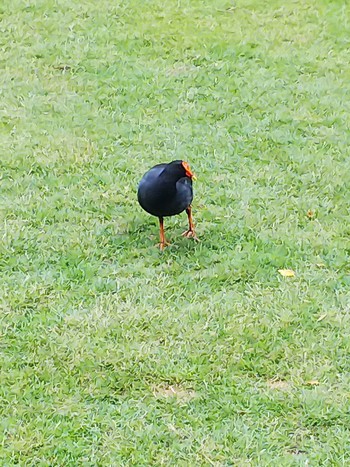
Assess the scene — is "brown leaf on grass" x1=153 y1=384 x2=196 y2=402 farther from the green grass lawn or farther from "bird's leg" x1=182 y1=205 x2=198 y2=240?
"bird's leg" x1=182 y1=205 x2=198 y2=240

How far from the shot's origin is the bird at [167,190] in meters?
4.84

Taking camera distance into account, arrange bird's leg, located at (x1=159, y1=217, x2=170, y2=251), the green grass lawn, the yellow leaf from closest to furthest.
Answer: the green grass lawn, the yellow leaf, bird's leg, located at (x1=159, y1=217, x2=170, y2=251)

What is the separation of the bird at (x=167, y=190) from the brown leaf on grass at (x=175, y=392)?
1296 mm

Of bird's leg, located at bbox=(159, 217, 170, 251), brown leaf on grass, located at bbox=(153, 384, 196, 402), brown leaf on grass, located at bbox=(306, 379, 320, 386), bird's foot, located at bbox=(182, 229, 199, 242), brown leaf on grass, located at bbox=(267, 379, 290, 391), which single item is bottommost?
brown leaf on grass, located at bbox=(306, 379, 320, 386)

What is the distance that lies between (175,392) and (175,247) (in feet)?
4.48

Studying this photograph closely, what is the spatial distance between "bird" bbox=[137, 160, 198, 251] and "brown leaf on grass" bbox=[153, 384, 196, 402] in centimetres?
130

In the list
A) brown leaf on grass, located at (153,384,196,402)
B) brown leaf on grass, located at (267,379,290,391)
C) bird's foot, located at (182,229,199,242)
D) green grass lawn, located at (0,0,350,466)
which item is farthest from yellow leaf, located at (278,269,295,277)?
brown leaf on grass, located at (153,384,196,402)

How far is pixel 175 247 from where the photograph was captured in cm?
508

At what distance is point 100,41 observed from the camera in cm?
840

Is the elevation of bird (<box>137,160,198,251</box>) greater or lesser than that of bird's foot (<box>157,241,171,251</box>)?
greater

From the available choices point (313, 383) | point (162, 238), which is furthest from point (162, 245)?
point (313, 383)

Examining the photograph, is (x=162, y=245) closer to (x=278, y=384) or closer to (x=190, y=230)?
(x=190, y=230)

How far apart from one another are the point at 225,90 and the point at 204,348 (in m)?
3.75

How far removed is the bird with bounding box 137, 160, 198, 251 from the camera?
4.84 metres
